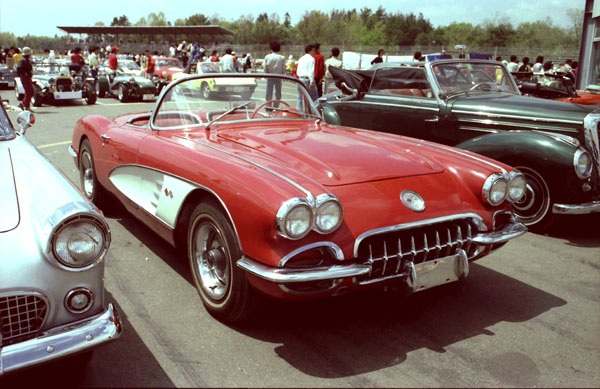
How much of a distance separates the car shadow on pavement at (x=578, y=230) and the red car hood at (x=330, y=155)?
206 cm

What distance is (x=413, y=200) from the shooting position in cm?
297

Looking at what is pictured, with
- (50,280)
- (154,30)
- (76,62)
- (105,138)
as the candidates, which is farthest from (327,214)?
(154,30)

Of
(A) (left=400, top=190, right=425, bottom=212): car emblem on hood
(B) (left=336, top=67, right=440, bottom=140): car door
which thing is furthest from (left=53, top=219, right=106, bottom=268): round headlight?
(B) (left=336, top=67, right=440, bottom=140): car door

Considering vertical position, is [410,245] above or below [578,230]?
above

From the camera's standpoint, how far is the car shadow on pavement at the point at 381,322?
273cm

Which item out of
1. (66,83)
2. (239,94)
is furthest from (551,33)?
(239,94)

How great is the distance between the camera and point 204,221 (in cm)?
309

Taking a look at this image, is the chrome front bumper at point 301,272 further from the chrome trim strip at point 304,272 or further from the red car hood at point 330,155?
the red car hood at point 330,155

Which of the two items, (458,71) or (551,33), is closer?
(458,71)

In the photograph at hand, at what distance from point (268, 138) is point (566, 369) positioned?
2257 mm

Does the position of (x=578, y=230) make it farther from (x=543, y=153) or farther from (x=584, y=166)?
(x=543, y=153)

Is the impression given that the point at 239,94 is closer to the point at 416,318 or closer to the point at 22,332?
the point at 416,318

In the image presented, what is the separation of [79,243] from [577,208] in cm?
409

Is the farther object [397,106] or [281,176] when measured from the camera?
[397,106]
